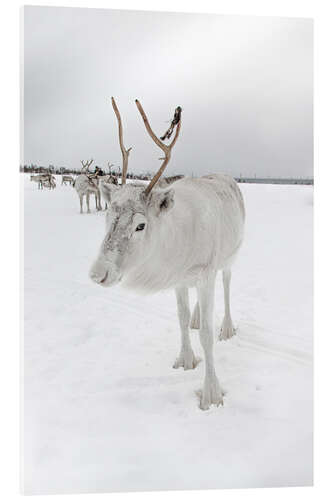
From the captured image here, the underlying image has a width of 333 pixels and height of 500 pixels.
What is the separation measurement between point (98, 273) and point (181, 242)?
0.65m

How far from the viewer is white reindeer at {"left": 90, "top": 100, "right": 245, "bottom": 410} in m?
1.79

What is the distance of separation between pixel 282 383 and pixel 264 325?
566mm

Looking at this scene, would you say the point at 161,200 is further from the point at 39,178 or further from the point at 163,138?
the point at 39,178

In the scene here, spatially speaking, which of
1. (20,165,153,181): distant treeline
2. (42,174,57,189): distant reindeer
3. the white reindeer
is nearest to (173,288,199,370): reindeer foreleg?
the white reindeer

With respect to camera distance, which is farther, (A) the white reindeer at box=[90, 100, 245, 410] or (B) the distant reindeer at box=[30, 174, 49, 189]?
(B) the distant reindeer at box=[30, 174, 49, 189]

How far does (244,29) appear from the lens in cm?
284

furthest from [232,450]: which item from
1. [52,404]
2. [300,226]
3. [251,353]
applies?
[300,226]

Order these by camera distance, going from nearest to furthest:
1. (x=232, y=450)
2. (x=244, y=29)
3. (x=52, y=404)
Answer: (x=232, y=450)
(x=52, y=404)
(x=244, y=29)

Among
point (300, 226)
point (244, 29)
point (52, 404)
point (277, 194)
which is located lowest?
point (52, 404)

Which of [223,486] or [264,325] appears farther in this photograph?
[264,325]

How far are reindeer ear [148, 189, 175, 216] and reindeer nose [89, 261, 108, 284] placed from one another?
1.38 feet

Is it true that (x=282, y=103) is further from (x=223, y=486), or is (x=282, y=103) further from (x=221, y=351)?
(x=223, y=486)

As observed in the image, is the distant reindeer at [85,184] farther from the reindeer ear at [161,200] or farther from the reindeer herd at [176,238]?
the reindeer ear at [161,200]

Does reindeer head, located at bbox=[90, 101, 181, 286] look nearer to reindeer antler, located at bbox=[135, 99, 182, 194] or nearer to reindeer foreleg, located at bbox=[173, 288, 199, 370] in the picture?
reindeer antler, located at bbox=[135, 99, 182, 194]
